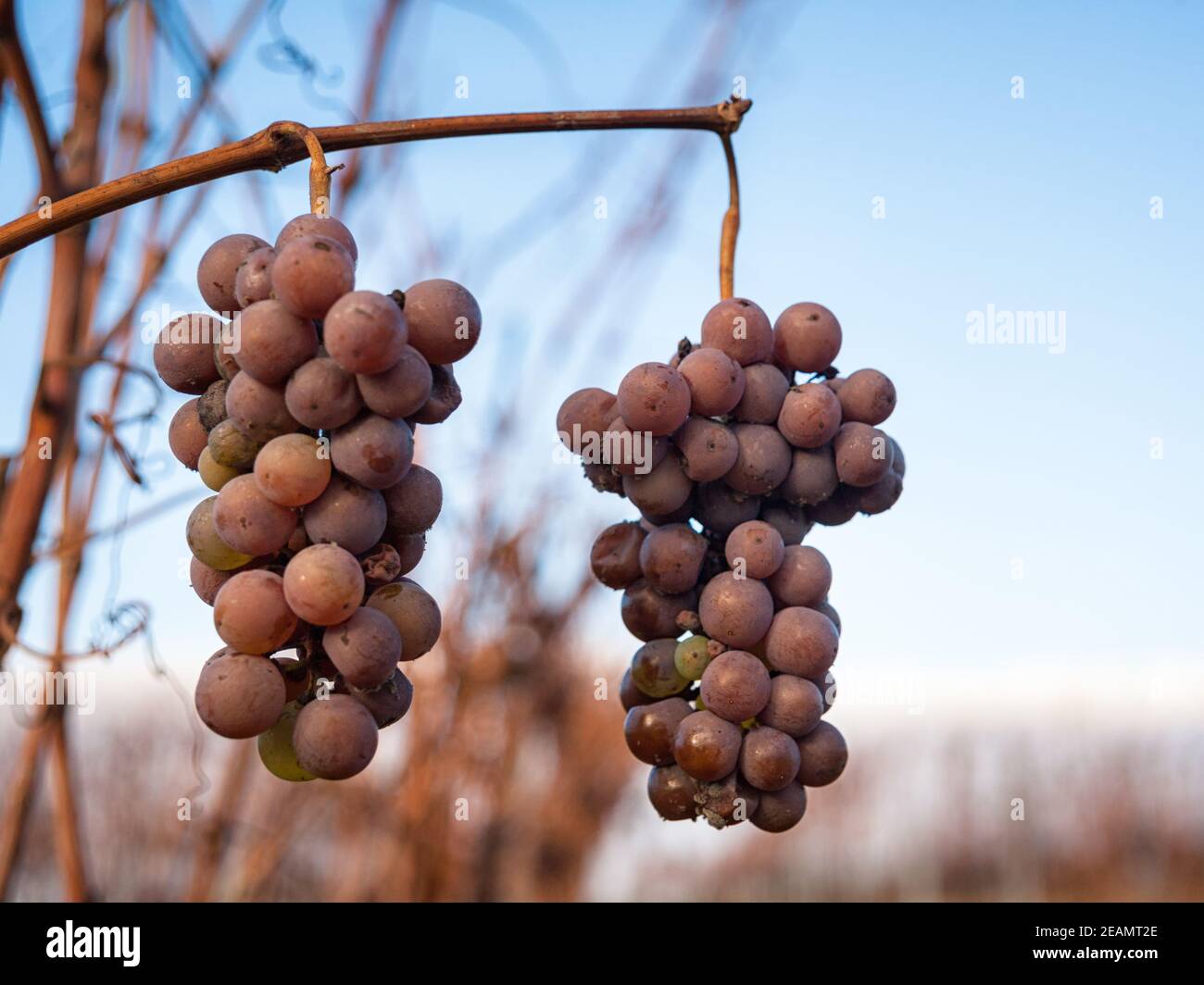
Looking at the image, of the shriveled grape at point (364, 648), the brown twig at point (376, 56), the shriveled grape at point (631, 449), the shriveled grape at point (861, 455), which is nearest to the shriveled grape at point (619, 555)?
the shriveled grape at point (631, 449)

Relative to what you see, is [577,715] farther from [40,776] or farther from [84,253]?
[84,253]

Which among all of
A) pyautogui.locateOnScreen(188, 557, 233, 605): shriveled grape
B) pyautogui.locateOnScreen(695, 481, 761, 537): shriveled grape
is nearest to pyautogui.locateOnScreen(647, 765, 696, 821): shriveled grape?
pyautogui.locateOnScreen(695, 481, 761, 537): shriveled grape

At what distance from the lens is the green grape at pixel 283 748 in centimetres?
82

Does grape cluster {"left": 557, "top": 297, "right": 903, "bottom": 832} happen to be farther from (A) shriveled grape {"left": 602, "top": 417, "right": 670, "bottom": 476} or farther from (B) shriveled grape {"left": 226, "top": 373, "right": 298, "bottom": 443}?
(B) shriveled grape {"left": 226, "top": 373, "right": 298, "bottom": 443}

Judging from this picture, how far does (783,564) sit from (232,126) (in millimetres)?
1255

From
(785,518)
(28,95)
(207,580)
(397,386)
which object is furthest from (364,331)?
(28,95)

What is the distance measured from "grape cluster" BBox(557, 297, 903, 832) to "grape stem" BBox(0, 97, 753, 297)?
23 centimetres

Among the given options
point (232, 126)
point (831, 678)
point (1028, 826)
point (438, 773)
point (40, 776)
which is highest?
point (232, 126)

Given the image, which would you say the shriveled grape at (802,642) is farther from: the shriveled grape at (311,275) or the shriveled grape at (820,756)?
the shriveled grape at (311,275)

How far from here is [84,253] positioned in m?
1.38

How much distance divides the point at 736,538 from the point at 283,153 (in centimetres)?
51

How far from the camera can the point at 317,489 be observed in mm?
785

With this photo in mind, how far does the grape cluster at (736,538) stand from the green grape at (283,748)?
0.35 meters
